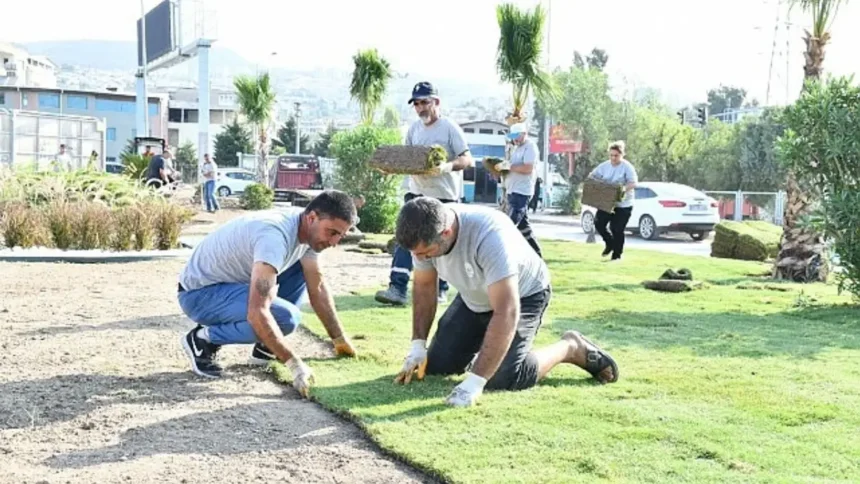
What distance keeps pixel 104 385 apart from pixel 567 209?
35515mm

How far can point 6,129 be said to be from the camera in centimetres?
2586

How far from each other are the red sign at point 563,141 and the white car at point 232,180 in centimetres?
1699

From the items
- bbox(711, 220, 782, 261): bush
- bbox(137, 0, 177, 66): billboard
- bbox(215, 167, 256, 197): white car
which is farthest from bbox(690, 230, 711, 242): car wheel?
bbox(215, 167, 256, 197): white car

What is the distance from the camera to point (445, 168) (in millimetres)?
8266

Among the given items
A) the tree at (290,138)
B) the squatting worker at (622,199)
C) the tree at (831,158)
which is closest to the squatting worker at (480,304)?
the tree at (831,158)

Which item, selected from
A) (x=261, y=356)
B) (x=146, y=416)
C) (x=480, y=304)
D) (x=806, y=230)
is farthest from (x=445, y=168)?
(x=806, y=230)

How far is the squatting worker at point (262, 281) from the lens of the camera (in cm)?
502

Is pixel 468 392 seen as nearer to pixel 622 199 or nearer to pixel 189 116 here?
Answer: pixel 622 199

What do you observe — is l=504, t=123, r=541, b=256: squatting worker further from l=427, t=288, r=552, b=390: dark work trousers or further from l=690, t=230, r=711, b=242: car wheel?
l=690, t=230, r=711, b=242: car wheel

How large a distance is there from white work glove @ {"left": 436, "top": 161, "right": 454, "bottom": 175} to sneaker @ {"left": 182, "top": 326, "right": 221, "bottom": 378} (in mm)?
3126

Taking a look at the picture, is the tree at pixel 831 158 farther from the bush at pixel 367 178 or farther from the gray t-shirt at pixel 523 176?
the bush at pixel 367 178

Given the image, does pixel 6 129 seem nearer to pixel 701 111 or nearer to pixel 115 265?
pixel 115 265

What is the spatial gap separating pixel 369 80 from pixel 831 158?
1658 cm

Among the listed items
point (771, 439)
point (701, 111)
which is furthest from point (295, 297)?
point (701, 111)
